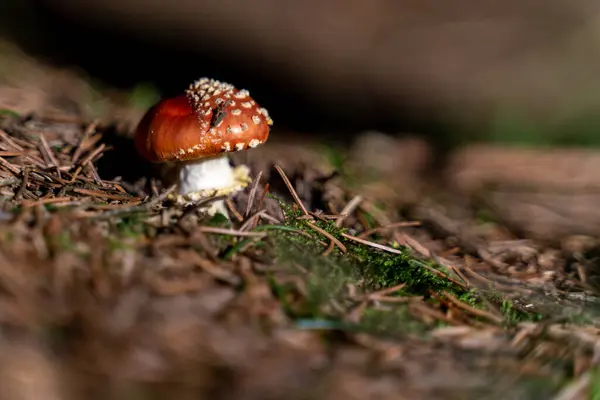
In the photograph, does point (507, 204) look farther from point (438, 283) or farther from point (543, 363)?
point (543, 363)

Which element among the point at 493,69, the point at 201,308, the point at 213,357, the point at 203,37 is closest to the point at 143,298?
the point at 201,308

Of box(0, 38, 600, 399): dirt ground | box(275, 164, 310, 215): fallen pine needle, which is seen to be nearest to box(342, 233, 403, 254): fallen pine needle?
box(0, 38, 600, 399): dirt ground

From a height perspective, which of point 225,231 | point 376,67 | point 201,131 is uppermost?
point 376,67

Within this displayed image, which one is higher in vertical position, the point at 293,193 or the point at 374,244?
the point at 293,193

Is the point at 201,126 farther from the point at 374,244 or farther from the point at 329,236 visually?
the point at 374,244

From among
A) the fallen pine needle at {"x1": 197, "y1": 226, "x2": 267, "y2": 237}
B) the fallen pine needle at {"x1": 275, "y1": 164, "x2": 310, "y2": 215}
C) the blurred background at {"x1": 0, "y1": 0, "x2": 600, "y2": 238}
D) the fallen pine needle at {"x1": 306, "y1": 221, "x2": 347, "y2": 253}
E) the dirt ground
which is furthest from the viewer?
the blurred background at {"x1": 0, "y1": 0, "x2": 600, "y2": 238}

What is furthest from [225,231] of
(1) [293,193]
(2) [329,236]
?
(1) [293,193]

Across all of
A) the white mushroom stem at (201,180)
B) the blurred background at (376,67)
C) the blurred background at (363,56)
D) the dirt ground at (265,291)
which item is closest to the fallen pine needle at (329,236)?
the dirt ground at (265,291)

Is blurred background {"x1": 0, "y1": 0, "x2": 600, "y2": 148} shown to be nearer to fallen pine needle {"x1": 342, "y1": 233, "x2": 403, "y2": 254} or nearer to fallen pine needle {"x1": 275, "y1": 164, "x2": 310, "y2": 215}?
fallen pine needle {"x1": 275, "y1": 164, "x2": 310, "y2": 215}
